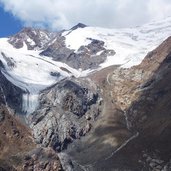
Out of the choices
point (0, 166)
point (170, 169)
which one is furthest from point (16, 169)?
point (170, 169)

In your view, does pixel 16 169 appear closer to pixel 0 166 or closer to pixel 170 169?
pixel 0 166

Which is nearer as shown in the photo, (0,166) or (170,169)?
(0,166)
